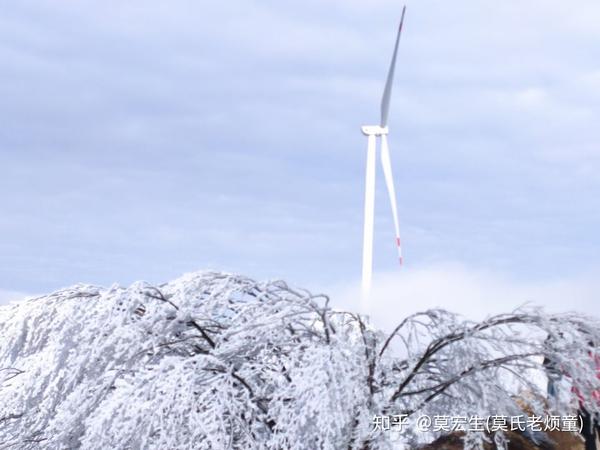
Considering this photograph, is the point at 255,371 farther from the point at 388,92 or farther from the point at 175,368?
the point at 388,92

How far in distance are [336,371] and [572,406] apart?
2.94 meters

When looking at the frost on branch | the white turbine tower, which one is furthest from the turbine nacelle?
the frost on branch

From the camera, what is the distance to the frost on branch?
10.7m

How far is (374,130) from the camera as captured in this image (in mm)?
29344

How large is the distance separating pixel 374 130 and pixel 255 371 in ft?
60.7

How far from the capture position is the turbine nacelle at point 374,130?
96.0 ft

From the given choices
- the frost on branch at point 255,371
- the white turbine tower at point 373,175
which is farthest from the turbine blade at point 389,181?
the frost on branch at point 255,371

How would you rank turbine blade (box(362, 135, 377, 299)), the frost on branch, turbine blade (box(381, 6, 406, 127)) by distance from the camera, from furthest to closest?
turbine blade (box(381, 6, 406, 127)) → turbine blade (box(362, 135, 377, 299)) → the frost on branch

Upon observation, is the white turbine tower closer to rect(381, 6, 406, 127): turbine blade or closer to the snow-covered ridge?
rect(381, 6, 406, 127): turbine blade

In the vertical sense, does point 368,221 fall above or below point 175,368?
above

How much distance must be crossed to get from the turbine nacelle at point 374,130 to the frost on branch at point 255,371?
54.6 feet

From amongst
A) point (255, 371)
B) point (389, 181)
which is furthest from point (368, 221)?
point (255, 371)

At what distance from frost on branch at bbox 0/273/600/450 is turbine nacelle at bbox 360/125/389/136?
656 inches

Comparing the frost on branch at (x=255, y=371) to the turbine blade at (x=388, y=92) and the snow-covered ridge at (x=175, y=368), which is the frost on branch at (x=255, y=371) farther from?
the turbine blade at (x=388, y=92)
